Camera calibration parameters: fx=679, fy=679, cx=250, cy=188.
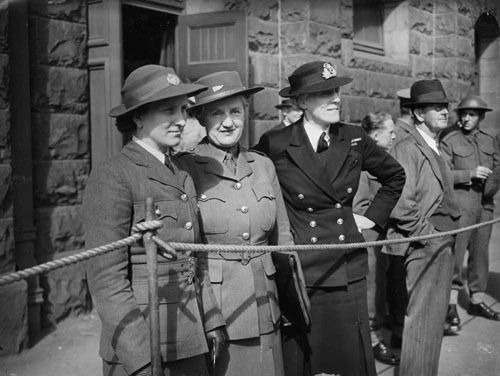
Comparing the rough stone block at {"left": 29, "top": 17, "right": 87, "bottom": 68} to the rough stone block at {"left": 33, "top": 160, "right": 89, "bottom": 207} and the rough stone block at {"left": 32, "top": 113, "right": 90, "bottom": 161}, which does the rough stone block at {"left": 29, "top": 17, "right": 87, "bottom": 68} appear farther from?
the rough stone block at {"left": 33, "top": 160, "right": 89, "bottom": 207}

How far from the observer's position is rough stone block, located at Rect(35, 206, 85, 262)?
5.77m

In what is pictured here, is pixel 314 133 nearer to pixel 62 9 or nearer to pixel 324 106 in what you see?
pixel 324 106

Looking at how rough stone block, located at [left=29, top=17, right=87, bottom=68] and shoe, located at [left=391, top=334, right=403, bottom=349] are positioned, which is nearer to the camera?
shoe, located at [left=391, top=334, right=403, bottom=349]

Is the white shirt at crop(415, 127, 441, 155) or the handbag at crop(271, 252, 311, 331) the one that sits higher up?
the white shirt at crop(415, 127, 441, 155)

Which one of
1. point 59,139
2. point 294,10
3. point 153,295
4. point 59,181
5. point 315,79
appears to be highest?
point 294,10

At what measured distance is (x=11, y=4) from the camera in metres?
5.46

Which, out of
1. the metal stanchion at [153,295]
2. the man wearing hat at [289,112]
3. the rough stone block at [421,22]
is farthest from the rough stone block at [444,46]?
the metal stanchion at [153,295]

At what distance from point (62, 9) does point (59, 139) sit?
3.72 ft

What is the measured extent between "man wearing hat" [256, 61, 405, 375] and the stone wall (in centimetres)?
265

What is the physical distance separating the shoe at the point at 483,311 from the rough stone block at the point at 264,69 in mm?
3163

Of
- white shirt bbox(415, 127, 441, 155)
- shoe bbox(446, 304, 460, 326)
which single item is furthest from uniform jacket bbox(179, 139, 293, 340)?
shoe bbox(446, 304, 460, 326)

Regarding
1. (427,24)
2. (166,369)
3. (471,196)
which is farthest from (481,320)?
(427,24)

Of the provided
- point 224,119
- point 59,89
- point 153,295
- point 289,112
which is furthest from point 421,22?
point 153,295

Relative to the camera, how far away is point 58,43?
5914 millimetres
